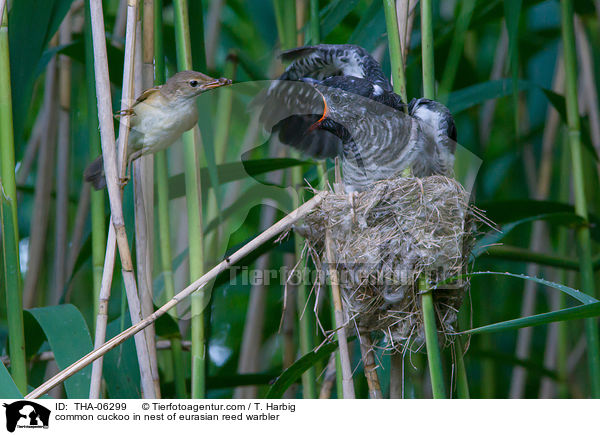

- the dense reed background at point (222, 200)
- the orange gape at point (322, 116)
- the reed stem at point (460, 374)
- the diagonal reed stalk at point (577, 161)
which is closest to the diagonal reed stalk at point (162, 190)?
the dense reed background at point (222, 200)

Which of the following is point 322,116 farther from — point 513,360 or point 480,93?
point 513,360

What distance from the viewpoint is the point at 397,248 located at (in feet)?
3.45

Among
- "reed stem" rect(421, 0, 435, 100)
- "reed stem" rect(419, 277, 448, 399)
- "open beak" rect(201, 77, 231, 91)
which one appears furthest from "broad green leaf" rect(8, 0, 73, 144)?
"reed stem" rect(419, 277, 448, 399)

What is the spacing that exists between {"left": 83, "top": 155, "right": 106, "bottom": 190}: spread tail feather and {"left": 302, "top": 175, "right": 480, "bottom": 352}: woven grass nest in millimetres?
401

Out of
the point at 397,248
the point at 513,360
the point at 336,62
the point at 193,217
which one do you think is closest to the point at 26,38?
the point at 193,217

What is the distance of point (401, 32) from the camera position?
1.08 meters

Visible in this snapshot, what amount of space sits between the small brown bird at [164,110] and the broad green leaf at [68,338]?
0.98 feet

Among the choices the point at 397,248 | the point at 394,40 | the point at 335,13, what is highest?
the point at 335,13

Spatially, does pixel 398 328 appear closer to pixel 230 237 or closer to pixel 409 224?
pixel 409 224

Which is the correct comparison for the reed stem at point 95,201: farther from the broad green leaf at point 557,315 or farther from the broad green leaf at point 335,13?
the broad green leaf at point 557,315

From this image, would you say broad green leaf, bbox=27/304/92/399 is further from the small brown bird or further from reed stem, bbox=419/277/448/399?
reed stem, bbox=419/277/448/399

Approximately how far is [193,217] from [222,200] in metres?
0.19

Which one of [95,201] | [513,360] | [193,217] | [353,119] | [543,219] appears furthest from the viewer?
[513,360]

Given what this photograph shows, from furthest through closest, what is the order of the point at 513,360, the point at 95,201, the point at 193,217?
Answer: the point at 513,360 < the point at 95,201 < the point at 193,217
